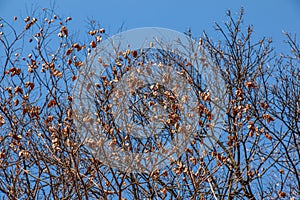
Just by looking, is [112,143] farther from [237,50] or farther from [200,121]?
[237,50]

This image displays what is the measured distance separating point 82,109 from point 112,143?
0.39 meters

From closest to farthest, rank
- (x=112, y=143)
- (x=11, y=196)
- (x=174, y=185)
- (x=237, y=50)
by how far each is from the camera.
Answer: (x=112, y=143)
(x=11, y=196)
(x=174, y=185)
(x=237, y=50)

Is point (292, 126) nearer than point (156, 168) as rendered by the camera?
No

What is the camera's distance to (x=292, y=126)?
6.31 metres

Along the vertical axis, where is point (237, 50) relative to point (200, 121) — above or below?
above

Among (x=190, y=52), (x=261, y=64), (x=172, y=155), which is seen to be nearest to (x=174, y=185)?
(x=172, y=155)

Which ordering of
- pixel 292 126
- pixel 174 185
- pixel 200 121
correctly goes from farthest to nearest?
1. pixel 292 126
2. pixel 174 185
3. pixel 200 121

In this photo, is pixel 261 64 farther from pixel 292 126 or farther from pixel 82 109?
pixel 82 109

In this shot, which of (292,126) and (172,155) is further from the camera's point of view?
(292,126)

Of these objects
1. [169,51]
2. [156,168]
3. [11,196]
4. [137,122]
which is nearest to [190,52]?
[169,51]

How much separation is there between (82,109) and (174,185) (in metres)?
1.70

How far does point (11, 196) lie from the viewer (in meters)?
4.39

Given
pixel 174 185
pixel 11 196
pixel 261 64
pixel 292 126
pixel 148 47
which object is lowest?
pixel 11 196

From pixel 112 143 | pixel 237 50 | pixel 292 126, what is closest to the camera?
pixel 112 143
